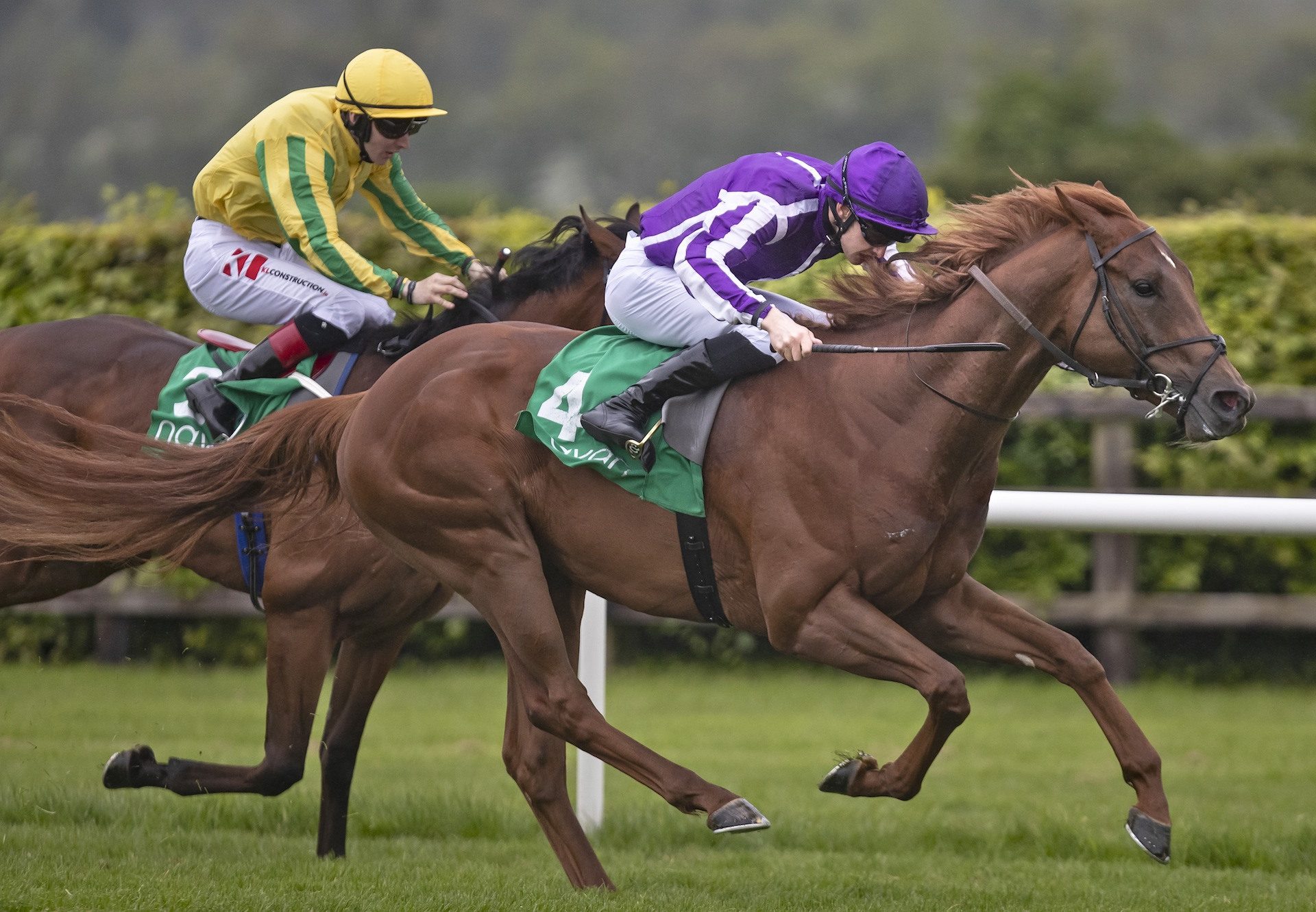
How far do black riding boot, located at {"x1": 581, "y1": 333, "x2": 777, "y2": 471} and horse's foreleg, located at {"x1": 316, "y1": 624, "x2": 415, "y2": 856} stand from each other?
1.27 metres

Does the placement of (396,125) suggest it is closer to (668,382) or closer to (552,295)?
(552,295)

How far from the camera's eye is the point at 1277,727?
23.6 feet

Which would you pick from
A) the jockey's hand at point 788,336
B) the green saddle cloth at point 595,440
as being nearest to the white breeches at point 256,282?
the green saddle cloth at point 595,440

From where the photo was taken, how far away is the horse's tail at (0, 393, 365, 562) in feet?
15.0

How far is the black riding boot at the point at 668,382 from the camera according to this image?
12.9 feet

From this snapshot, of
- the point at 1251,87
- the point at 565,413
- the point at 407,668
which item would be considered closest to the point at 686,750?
the point at 407,668

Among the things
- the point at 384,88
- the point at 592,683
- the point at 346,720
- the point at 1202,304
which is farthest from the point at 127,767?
the point at 1202,304

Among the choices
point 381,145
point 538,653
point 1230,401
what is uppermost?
point 381,145

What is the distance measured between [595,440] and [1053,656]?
1279mm

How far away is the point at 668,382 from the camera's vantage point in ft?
13.0

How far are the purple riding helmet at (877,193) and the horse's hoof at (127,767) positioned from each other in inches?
103

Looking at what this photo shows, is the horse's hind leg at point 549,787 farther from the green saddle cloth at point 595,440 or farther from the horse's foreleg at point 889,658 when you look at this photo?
the horse's foreleg at point 889,658

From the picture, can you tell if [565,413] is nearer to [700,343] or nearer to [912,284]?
[700,343]

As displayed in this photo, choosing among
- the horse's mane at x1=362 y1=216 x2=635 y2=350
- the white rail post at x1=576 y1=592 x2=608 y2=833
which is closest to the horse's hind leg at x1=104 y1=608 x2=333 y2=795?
the white rail post at x1=576 y1=592 x2=608 y2=833
